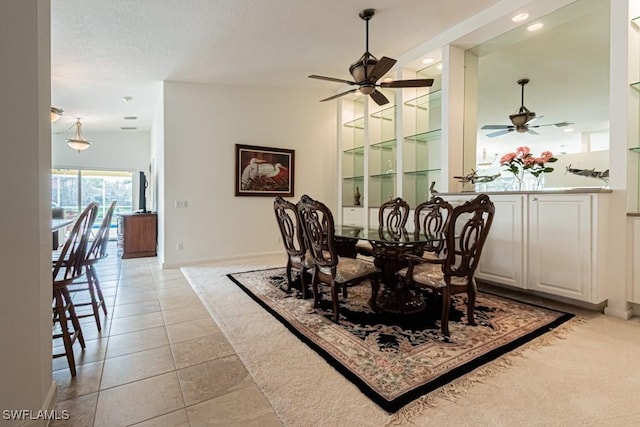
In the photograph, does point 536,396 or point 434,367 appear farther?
point 434,367

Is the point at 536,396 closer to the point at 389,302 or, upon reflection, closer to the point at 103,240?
the point at 389,302

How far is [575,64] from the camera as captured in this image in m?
3.94

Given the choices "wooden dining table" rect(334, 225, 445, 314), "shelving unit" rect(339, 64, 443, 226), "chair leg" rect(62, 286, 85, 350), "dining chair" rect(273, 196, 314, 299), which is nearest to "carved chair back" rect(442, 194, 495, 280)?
"wooden dining table" rect(334, 225, 445, 314)

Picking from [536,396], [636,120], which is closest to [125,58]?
[536,396]

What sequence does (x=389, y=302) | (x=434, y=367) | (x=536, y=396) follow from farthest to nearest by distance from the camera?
(x=389, y=302) → (x=434, y=367) → (x=536, y=396)

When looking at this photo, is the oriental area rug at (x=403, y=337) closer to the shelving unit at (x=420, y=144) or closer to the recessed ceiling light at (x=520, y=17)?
the shelving unit at (x=420, y=144)

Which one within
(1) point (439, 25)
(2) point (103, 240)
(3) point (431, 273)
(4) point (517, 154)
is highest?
(1) point (439, 25)

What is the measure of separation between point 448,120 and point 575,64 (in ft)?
6.02

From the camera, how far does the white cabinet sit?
102 inches

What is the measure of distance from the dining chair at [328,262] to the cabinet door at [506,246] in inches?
60.0

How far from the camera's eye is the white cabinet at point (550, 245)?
259cm

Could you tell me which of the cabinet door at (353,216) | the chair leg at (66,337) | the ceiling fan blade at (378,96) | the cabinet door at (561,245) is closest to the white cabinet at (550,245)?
the cabinet door at (561,245)

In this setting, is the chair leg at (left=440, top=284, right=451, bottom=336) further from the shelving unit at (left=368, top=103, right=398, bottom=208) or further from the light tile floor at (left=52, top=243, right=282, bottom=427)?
the shelving unit at (left=368, top=103, right=398, bottom=208)

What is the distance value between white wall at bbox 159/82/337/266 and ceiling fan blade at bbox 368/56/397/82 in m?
2.81
